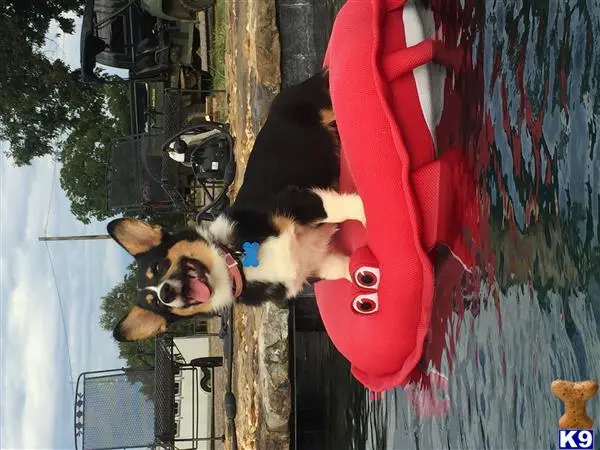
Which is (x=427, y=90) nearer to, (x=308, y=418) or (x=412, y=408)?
(x=412, y=408)

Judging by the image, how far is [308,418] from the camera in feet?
16.1

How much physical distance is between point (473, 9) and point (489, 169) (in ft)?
2.09

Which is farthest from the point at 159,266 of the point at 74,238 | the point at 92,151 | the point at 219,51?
the point at 92,151

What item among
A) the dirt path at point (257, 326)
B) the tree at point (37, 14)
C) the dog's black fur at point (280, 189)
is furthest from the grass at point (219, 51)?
the dog's black fur at point (280, 189)

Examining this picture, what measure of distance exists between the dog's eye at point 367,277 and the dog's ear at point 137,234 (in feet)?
3.91

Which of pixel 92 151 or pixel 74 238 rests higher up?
pixel 92 151

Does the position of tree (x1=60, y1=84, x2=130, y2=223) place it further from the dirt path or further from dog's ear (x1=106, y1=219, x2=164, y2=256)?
dog's ear (x1=106, y1=219, x2=164, y2=256)

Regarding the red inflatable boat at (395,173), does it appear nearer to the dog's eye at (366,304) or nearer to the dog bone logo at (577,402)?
the dog's eye at (366,304)

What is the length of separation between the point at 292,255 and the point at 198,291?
0.51 meters

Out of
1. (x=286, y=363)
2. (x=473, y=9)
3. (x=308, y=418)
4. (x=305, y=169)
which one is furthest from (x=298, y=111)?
(x=308, y=418)

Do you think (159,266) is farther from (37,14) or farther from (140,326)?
(37,14)

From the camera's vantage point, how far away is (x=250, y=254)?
121 inches

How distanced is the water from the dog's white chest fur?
2.33 feet


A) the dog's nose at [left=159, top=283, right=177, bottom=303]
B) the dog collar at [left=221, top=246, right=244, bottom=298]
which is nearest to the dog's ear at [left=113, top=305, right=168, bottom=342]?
the dog's nose at [left=159, top=283, right=177, bottom=303]
